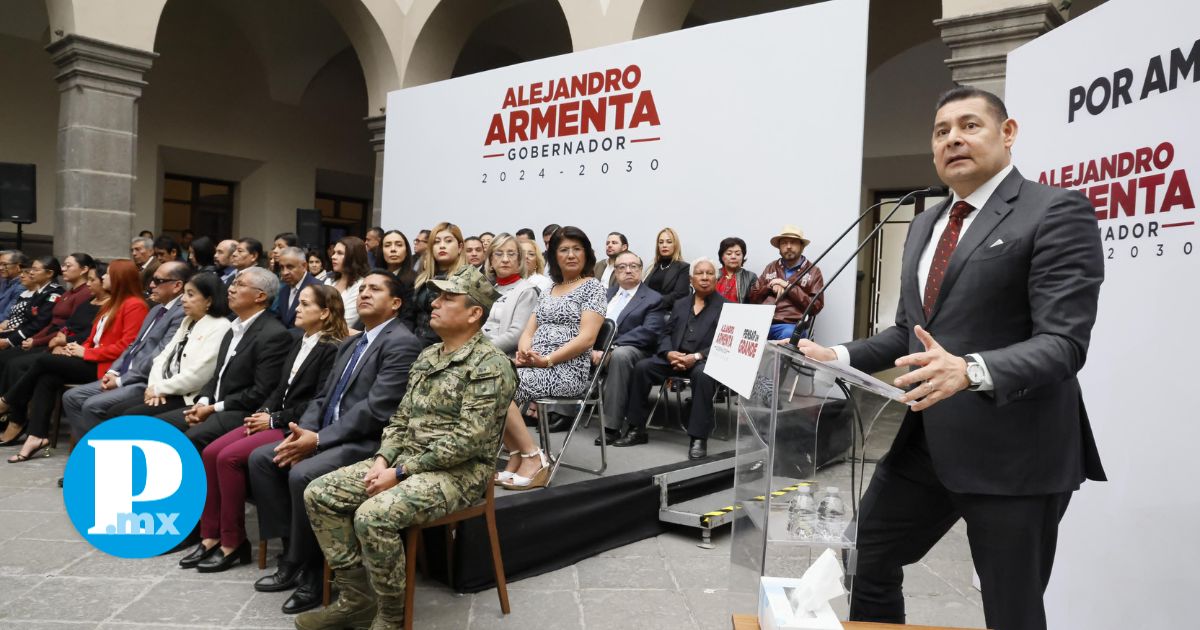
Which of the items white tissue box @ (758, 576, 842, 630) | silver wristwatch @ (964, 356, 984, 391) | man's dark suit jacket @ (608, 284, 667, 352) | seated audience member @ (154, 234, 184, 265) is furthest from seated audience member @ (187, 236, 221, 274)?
silver wristwatch @ (964, 356, 984, 391)

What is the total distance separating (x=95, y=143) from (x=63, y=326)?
118 inches

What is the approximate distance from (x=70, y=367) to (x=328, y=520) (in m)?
3.66

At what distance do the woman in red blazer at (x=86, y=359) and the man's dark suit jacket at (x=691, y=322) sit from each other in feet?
11.6

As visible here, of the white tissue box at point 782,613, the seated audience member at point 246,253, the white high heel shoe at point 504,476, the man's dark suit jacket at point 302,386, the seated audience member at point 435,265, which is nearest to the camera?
the white tissue box at point 782,613

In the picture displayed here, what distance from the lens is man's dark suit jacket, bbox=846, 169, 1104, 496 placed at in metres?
1.51

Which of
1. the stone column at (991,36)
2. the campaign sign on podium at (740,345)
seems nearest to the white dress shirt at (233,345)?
the campaign sign on podium at (740,345)

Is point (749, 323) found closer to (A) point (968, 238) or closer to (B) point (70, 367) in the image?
(A) point (968, 238)

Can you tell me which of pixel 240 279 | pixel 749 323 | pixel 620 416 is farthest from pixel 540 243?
pixel 749 323

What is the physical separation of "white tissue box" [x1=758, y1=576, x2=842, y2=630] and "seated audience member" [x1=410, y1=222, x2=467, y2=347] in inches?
127

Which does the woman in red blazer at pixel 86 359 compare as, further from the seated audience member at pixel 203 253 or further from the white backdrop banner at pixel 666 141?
the white backdrop banner at pixel 666 141

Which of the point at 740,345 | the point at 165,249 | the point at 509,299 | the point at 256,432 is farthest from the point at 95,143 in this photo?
the point at 740,345

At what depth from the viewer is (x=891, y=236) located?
383 inches

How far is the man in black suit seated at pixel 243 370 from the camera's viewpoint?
12.2 feet

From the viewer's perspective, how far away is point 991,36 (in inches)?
221
